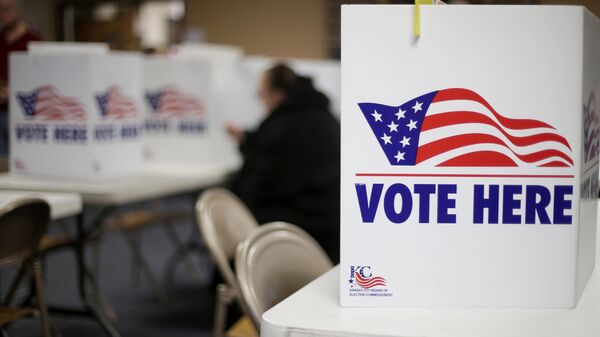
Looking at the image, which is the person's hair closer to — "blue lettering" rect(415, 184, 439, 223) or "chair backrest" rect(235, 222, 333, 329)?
Answer: "chair backrest" rect(235, 222, 333, 329)

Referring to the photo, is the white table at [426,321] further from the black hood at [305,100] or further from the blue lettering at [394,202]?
the black hood at [305,100]

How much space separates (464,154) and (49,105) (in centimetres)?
241

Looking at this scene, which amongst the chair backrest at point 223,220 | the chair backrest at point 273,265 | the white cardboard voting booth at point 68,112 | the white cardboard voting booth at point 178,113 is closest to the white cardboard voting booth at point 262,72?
the white cardboard voting booth at point 178,113

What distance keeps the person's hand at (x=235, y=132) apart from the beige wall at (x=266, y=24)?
12.3 feet

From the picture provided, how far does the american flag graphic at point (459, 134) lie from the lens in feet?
3.74

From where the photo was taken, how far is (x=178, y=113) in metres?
3.98

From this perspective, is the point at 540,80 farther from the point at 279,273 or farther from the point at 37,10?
the point at 37,10

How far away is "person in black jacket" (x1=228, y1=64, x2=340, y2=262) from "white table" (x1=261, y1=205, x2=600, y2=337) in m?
2.18

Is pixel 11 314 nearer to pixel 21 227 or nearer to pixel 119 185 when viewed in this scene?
pixel 21 227

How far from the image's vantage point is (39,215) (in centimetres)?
235

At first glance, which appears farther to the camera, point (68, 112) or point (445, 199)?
point (68, 112)

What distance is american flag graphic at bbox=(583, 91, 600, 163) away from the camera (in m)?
1.19

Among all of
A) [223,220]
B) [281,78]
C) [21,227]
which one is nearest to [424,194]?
[223,220]

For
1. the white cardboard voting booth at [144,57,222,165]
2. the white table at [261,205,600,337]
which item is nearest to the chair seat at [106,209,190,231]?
the white cardboard voting booth at [144,57,222,165]
